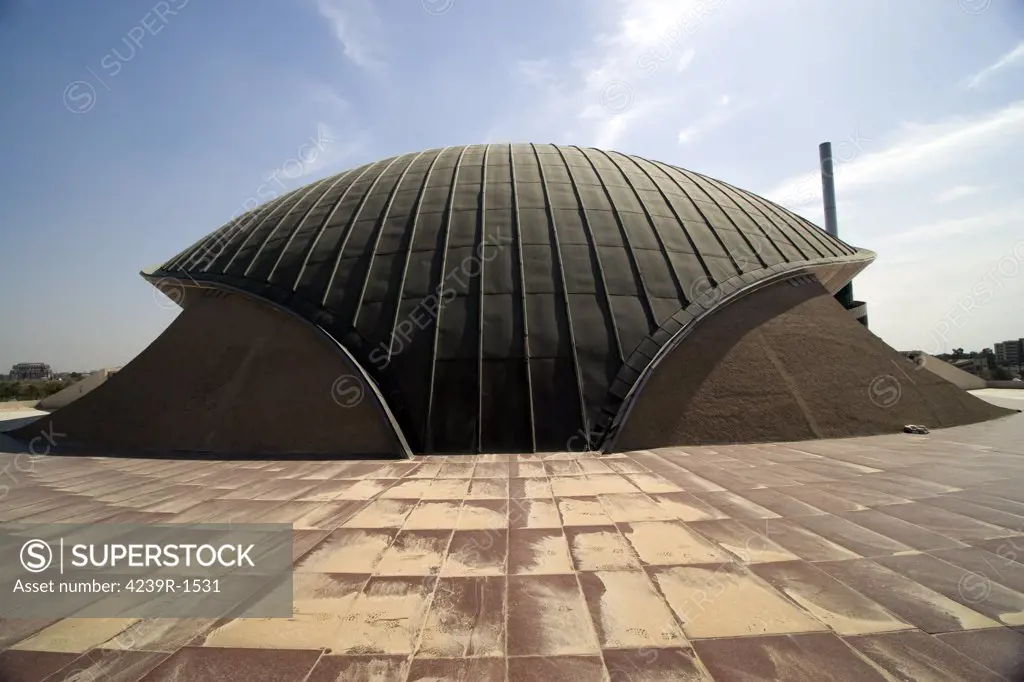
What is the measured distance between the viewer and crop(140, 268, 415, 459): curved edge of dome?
12.7m

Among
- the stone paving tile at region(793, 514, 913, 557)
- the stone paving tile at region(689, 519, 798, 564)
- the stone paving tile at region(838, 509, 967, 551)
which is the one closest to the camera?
the stone paving tile at region(689, 519, 798, 564)

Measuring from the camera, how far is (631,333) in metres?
14.1

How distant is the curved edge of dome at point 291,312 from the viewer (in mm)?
12719

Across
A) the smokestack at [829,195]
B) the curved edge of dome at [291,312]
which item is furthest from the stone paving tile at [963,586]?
the smokestack at [829,195]

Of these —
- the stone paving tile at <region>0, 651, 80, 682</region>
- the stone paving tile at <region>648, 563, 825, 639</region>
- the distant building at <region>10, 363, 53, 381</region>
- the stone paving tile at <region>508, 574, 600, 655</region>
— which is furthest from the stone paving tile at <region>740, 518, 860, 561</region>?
the distant building at <region>10, 363, 53, 381</region>

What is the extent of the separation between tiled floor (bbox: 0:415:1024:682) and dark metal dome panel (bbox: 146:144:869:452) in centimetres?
313

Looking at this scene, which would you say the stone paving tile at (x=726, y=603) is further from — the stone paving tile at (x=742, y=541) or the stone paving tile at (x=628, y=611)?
the stone paving tile at (x=742, y=541)

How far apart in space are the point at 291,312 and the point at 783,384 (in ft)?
54.2

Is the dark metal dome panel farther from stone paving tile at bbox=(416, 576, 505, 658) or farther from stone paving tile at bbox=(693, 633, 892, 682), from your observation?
stone paving tile at bbox=(693, 633, 892, 682)

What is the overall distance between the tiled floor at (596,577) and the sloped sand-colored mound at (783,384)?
2742mm

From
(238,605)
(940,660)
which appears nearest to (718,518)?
(940,660)

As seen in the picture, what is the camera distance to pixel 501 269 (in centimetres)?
1519

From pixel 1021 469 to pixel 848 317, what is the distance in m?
7.56

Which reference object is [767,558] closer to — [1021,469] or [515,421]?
[515,421]
